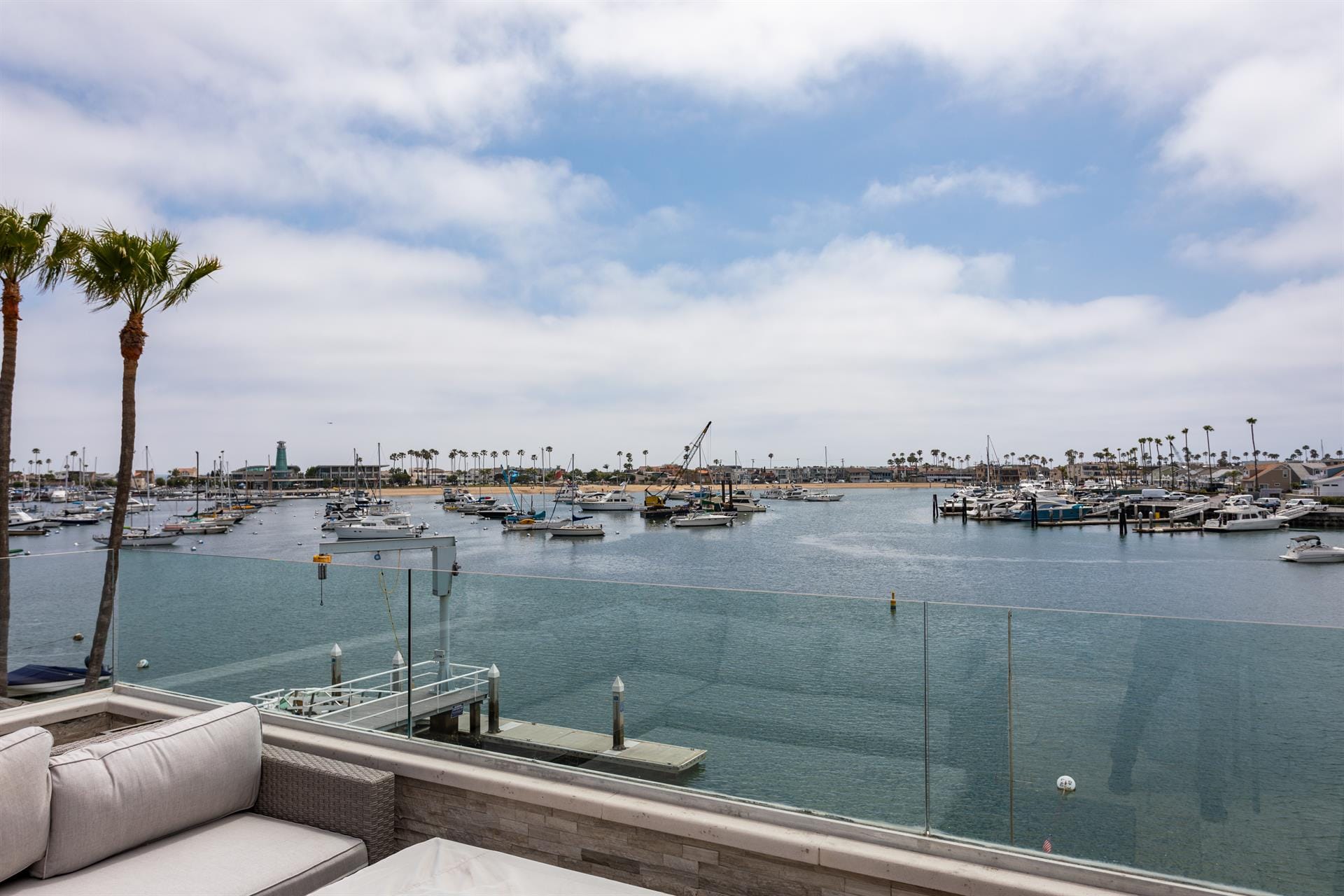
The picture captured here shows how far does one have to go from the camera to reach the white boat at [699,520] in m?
70.9

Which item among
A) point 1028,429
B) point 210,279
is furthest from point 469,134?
point 1028,429

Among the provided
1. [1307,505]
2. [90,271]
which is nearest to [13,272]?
[90,271]

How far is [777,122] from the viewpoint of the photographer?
1928 cm

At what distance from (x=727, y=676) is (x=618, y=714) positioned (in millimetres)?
499

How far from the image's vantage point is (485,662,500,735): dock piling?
3508mm

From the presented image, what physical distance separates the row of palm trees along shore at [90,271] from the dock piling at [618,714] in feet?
32.8

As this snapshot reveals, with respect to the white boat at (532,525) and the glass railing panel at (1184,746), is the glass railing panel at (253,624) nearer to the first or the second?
the glass railing panel at (1184,746)

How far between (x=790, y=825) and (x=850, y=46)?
10.9 meters

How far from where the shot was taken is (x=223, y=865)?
8.61 feet

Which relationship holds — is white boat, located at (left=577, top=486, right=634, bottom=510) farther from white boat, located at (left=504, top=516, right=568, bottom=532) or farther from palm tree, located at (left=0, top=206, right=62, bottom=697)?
palm tree, located at (left=0, top=206, right=62, bottom=697)

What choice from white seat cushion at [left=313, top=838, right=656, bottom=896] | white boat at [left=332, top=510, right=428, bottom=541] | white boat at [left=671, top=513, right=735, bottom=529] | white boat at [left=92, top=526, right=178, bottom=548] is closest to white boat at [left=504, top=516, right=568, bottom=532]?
white boat at [left=332, top=510, right=428, bottom=541]

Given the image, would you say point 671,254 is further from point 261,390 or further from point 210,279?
point 210,279

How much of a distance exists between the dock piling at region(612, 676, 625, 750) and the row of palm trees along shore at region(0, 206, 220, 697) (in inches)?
393

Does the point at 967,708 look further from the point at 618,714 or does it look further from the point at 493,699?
the point at 493,699
